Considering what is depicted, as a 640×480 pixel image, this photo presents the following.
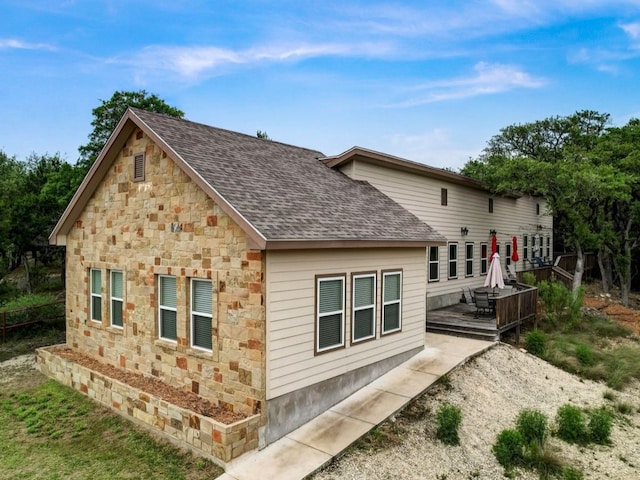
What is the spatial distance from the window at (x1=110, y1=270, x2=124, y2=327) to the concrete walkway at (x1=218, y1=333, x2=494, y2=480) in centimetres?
563

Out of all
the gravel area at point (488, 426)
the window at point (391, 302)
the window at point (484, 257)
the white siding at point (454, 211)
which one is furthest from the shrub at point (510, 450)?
the window at point (484, 257)

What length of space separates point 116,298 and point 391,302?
692cm

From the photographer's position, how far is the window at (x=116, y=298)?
1074 centimetres

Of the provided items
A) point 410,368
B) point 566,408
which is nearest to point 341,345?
point 410,368

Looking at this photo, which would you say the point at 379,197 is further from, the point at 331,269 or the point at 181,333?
the point at 181,333

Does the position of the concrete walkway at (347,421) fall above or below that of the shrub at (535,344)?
below

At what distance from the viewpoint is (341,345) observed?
8.84 meters

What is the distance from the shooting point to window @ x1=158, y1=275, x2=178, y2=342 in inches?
360

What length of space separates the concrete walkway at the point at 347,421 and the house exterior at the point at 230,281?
219mm

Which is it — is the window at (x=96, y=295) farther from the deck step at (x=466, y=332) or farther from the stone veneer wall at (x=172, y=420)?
the deck step at (x=466, y=332)

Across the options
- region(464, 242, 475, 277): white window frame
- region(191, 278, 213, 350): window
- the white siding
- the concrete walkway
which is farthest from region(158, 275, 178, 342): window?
region(464, 242, 475, 277): white window frame

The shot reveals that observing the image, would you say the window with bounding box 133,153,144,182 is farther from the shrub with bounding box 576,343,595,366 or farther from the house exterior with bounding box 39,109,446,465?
the shrub with bounding box 576,343,595,366

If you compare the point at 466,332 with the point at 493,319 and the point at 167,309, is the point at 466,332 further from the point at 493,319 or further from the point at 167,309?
the point at 167,309

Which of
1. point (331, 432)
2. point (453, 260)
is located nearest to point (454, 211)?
point (453, 260)
